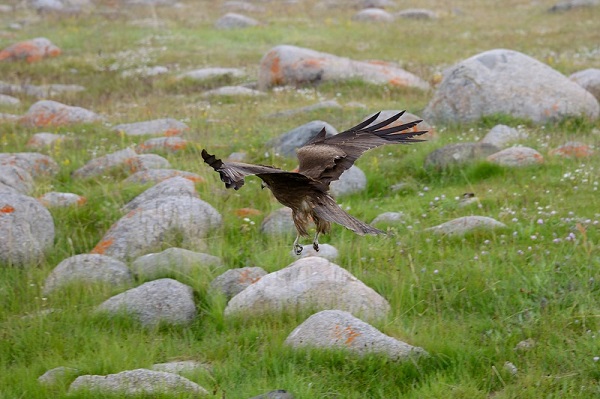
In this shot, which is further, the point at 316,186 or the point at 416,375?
the point at 416,375

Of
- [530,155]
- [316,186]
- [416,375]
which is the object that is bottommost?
[416,375]

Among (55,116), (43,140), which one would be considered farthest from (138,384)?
(55,116)

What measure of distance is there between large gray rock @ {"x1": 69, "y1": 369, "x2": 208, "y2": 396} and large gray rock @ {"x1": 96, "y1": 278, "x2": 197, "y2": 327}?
41.9 inches

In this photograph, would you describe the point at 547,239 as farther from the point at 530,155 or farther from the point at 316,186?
the point at 316,186

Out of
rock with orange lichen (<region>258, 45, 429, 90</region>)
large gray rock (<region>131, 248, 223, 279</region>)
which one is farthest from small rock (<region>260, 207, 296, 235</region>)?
rock with orange lichen (<region>258, 45, 429, 90</region>)

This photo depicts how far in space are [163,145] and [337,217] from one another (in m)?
7.28

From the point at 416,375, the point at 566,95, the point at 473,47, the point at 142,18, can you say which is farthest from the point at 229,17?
the point at 416,375

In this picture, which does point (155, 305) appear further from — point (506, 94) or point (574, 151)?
point (506, 94)

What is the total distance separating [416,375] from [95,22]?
78.9 ft

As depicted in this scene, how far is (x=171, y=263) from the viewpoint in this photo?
7242mm

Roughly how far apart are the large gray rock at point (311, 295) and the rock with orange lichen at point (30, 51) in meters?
16.4

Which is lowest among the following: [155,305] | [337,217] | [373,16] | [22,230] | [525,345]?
[525,345]

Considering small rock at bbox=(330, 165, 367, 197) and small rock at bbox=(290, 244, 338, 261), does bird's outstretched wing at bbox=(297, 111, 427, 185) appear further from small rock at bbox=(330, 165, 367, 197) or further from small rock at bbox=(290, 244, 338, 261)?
small rock at bbox=(330, 165, 367, 197)

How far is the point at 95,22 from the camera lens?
27.4m
